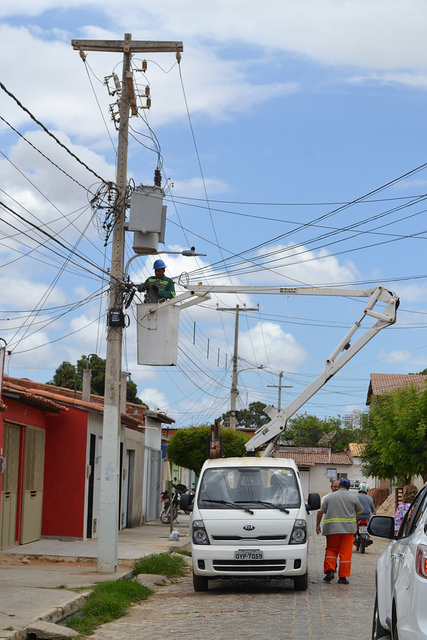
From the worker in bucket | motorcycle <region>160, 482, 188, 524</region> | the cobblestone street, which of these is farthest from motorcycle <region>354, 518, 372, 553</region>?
motorcycle <region>160, 482, 188, 524</region>

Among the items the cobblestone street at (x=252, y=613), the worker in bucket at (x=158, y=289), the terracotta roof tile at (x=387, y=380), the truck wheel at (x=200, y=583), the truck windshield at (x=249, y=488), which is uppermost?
the terracotta roof tile at (x=387, y=380)

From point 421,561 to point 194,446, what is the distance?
3235 centimetres

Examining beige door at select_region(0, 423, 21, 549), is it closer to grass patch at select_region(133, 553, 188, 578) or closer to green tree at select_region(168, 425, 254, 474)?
grass patch at select_region(133, 553, 188, 578)

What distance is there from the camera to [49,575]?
14758 mm

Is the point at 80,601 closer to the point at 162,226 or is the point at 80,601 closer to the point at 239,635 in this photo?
the point at 239,635

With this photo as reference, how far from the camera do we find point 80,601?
11.9 metres

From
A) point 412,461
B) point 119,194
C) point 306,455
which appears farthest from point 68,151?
point 306,455

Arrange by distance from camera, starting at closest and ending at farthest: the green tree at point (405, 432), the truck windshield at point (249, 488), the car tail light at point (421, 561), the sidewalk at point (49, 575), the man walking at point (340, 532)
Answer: the car tail light at point (421, 561) → the sidewalk at point (49, 575) → the truck windshield at point (249, 488) → the man walking at point (340, 532) → the green tree at point (405, 432)

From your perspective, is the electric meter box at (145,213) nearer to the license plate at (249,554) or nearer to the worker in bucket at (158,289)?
the worker in bucket at (158,289)

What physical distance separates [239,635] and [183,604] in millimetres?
3063

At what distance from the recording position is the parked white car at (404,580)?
16.7 feet

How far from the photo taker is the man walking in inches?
583

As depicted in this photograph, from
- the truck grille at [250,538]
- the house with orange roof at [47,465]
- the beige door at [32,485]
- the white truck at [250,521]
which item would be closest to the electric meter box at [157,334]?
the white truck at [250,521]

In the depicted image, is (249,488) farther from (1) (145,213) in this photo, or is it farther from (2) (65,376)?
(2) (65,376)
